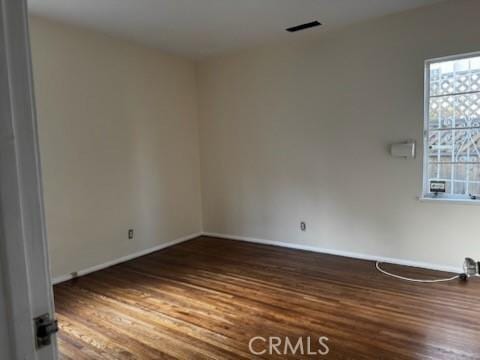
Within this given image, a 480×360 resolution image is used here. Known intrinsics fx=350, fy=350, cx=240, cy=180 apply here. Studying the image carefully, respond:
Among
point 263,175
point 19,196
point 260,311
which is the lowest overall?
point 260,311

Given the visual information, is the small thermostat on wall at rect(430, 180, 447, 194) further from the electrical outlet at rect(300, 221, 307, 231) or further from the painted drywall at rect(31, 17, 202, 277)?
the painted drywall at rect(31, 17, 202, 277)

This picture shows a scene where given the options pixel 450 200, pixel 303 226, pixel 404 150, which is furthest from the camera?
pixel 303 226

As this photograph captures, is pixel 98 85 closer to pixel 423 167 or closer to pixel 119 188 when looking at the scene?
pixel 119 188

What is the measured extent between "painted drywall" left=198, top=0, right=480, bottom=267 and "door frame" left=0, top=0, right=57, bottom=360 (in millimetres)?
3829

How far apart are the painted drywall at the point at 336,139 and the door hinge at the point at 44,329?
383 centimetres

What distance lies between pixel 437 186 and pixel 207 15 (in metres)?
3.01

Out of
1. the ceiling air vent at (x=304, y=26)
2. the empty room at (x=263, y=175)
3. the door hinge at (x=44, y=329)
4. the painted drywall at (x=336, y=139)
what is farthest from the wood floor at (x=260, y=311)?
the ceiling air vent at (x=304, y=26)

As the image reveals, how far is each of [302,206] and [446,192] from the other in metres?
1.63

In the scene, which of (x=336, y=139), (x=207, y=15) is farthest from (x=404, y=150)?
(x=207, y=15)

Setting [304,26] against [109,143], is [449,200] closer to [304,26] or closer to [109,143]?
[304,26]

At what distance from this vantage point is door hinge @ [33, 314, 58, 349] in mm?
600

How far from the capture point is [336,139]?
420 centimetres

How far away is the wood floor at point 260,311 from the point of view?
234cm

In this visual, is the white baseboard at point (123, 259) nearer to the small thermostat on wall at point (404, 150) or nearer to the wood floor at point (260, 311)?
the wood floor at point (260, 311)
